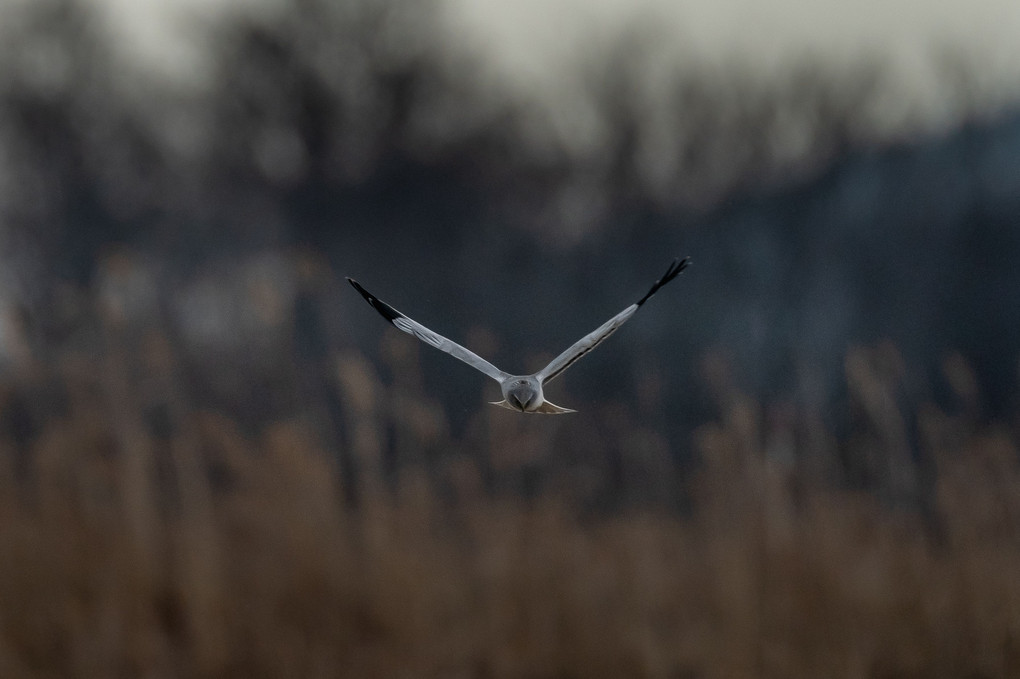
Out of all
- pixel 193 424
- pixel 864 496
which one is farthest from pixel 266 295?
pixel 864 496

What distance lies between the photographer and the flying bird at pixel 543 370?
52 centimetres

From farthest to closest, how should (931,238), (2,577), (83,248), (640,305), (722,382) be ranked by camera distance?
(83,248), (931,238), (2,577), (722,382), (640,305)

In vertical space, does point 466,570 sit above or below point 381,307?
→ above

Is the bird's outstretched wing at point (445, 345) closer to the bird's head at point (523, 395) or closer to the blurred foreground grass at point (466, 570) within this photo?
the bird's head at point (523, 395)

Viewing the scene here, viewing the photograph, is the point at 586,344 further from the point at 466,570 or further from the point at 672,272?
the point at 466,570

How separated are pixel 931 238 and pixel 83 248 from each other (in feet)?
32.7

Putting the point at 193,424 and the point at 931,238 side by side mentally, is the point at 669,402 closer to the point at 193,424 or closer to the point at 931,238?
the point at 193,424

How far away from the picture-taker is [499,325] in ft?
24.1

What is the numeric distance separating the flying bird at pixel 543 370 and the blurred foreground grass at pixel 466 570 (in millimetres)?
3261

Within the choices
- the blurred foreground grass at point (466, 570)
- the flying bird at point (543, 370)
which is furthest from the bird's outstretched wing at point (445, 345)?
the blurred foreground grass at point (466, 570)

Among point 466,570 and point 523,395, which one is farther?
point 466,570

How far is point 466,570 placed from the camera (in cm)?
429

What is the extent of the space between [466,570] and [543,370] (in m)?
3.86

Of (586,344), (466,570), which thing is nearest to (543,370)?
(586,344)
